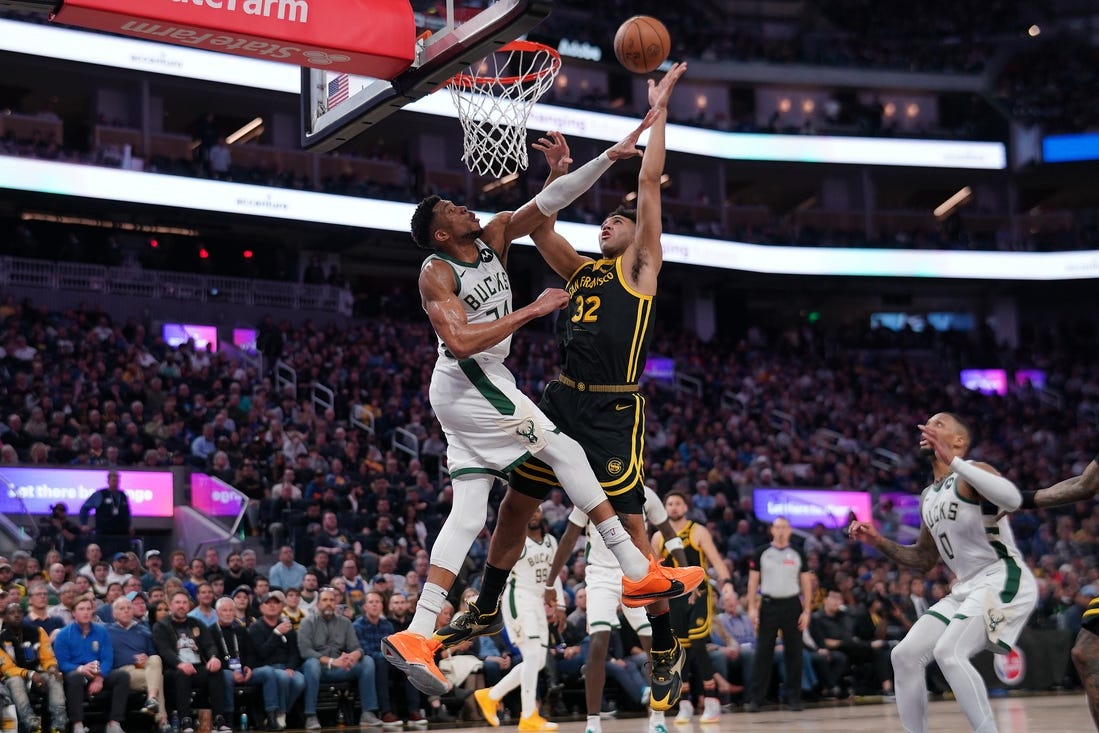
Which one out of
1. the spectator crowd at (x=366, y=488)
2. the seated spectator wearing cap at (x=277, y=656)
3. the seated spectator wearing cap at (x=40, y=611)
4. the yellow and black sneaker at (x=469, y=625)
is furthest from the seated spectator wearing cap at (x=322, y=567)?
the yellow and black sneaker at (x=469, y=625)

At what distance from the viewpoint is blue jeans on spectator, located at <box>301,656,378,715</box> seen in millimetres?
12445

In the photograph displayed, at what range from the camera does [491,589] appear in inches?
283

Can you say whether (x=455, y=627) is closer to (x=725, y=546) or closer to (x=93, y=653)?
(x=93, y=653)

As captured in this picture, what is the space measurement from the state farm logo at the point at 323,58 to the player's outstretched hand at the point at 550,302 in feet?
7.93

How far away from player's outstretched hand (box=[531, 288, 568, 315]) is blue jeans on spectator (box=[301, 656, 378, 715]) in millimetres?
7278

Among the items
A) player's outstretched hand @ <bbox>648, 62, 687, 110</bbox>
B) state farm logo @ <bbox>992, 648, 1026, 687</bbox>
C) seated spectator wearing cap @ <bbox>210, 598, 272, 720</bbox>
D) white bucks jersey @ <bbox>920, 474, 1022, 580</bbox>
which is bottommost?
state farm logo @ <bbox>992, 648, 1026, 687</bbox>

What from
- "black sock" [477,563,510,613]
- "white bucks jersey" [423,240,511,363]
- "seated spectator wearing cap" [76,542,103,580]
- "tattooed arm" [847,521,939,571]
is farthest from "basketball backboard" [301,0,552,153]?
"seated spectator wearing cap" [76,542,103,580]

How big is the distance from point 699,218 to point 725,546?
18.9 m

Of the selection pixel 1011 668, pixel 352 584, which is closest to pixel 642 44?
pixel 352 584

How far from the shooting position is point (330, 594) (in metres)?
12.7

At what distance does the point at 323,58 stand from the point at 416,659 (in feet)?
12.4

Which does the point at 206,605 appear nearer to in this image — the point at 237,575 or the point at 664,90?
the point at 237,575

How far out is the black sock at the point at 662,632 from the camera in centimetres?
723

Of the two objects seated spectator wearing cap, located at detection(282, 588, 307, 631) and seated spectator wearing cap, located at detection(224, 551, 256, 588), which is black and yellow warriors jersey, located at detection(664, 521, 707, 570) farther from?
seated spectator wearing cap, located at detection(224, 551, 256, 588)
